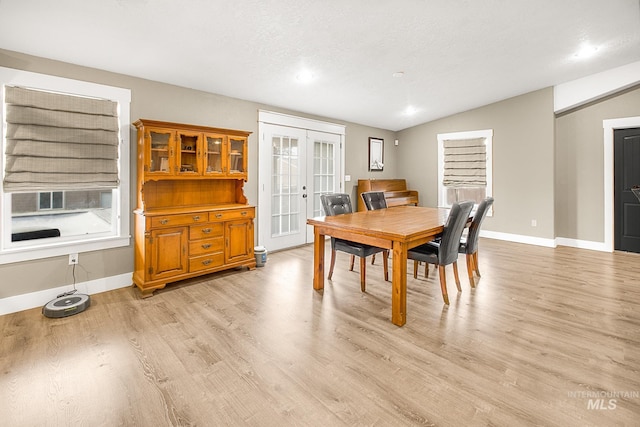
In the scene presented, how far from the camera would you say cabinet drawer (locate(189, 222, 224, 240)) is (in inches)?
139

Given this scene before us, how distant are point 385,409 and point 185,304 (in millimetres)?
2126

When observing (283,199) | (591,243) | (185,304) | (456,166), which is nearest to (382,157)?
(456,166)

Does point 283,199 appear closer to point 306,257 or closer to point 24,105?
point 306,257

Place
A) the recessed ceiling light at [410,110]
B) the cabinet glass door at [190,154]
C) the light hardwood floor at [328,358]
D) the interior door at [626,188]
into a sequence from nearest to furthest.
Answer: the light hardwood floor at [328,358] → the cabinet glass door at [190,154] → the interior door at [626,188] → the recessed ceiling light at [410,110]

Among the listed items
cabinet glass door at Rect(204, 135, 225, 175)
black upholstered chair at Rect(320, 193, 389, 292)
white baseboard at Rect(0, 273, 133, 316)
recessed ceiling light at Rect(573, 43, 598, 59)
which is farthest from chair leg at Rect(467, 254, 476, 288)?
white baseboard at Rect(0, 273, 133, 316)

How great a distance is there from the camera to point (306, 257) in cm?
485

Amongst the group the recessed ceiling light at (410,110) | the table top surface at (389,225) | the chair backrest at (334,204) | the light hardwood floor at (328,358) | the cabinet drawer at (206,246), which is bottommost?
the light hardwood floor at (328,358)

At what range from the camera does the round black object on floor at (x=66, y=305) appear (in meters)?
2.76

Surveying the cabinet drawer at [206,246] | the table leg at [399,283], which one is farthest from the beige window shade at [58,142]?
the table leg at [399,283]

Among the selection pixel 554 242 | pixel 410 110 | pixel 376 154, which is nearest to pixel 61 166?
pixel 410 110

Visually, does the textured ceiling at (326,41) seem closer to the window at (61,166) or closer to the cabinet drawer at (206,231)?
the window at (61,166)

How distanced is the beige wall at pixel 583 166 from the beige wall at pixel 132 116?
15.5 feet

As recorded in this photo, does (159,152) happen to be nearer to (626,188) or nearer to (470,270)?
(470,270)

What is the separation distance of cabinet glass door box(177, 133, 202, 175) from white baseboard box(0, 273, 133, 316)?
Result: 131 cm
